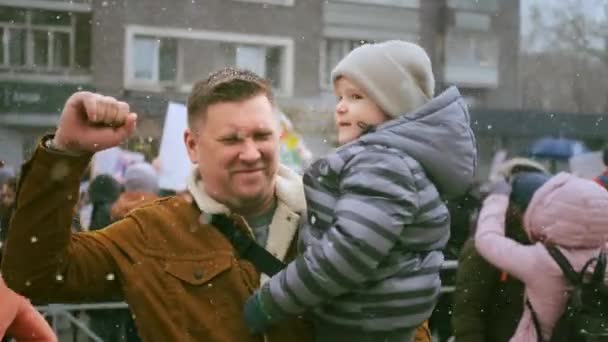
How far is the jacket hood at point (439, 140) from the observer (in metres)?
1.90

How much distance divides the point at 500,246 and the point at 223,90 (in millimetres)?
1826


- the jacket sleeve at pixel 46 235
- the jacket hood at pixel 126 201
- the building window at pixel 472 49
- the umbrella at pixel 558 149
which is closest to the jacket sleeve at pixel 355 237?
the jacket sleeve at pixel 46 235

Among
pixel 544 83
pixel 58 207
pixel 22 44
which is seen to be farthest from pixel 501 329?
pixel 22 44

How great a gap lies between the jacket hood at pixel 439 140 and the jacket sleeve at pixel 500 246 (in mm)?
1383

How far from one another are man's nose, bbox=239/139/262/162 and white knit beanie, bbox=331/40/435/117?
0.28 m

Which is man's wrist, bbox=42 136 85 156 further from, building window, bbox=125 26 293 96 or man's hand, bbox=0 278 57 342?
building window, bbox=125 26 293 96

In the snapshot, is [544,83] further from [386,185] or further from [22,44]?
[386,185]

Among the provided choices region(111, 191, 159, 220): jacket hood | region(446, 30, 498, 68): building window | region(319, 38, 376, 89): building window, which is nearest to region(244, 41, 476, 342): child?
region(111, 191, 159, 220): jacket hood

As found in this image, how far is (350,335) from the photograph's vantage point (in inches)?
73.5

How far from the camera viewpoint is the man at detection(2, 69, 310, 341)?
1868mm

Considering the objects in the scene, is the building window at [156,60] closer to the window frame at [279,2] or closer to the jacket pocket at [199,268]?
the window frame at [279,2]

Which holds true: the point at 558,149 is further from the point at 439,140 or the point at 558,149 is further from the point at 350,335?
the point at 350,335

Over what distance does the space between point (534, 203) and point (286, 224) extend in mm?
1596

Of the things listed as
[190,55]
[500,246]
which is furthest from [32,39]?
[500,246]
